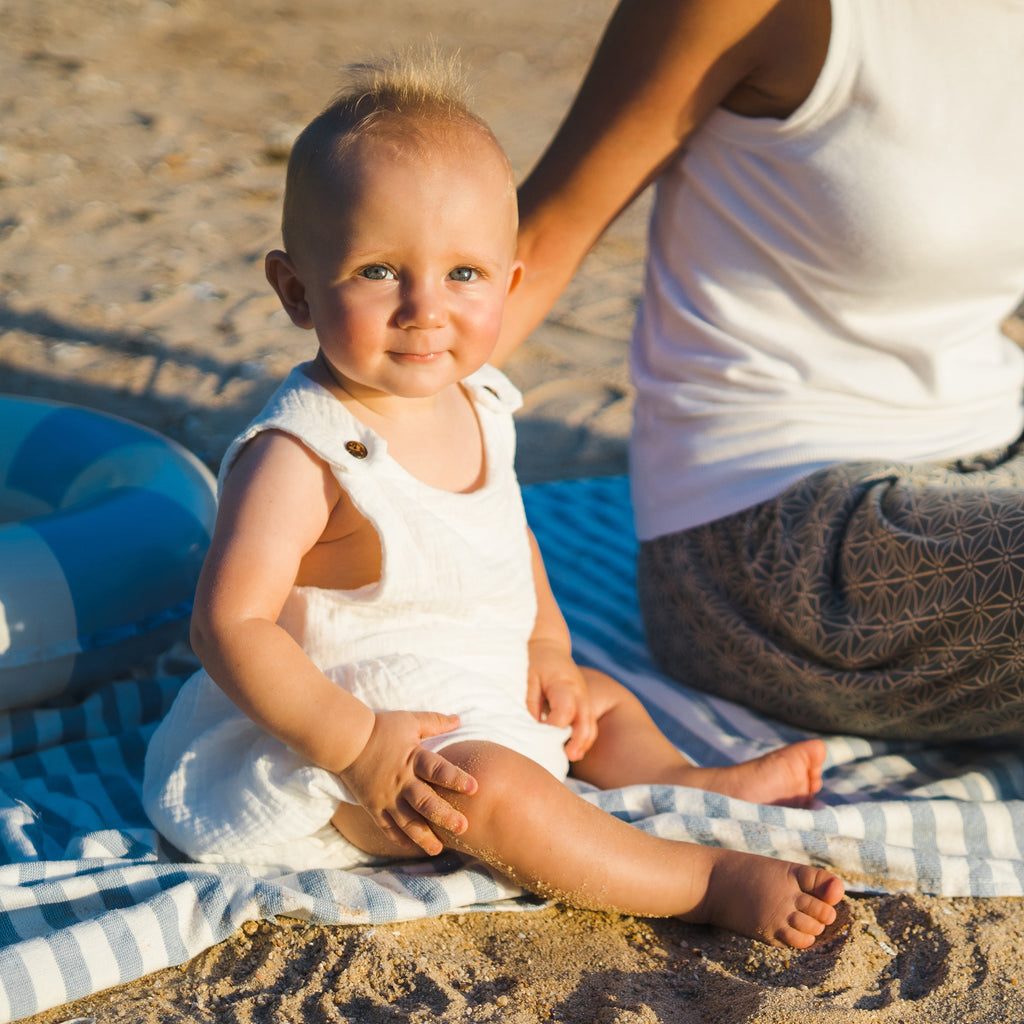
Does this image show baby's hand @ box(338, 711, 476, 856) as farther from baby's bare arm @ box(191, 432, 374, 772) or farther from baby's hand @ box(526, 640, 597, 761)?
baby's hand @ box(526, 640, 597, 761)

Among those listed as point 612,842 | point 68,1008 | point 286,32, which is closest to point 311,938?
point 68,1008

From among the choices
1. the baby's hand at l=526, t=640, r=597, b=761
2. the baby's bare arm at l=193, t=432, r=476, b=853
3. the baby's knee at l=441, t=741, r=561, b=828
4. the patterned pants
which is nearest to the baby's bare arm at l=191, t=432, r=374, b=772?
the baby's bare arm at l=193, t=432, r=476, b=853

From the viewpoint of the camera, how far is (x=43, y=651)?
6.48 feet

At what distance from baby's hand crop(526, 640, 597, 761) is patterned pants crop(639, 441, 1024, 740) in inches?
12.2

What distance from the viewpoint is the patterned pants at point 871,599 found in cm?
175

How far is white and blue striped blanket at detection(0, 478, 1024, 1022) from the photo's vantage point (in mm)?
1446

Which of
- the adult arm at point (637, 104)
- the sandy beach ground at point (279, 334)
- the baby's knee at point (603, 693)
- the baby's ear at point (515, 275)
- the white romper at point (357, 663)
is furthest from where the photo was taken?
the baby's knee at point (603, 693)

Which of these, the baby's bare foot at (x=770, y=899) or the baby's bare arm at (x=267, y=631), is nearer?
the baby's bare arm at (x=267, y=631)

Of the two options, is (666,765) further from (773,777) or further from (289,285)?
(289,285)

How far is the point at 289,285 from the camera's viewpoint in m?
1.60

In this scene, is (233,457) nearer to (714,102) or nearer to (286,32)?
(714,102)

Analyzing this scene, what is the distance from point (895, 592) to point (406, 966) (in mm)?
912

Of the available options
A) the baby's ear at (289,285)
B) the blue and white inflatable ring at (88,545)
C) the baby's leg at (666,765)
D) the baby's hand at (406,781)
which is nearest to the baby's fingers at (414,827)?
the baby's hand at (406,781)

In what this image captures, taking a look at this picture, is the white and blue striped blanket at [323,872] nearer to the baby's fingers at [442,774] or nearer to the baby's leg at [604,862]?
the baby's leg at [604,862]
